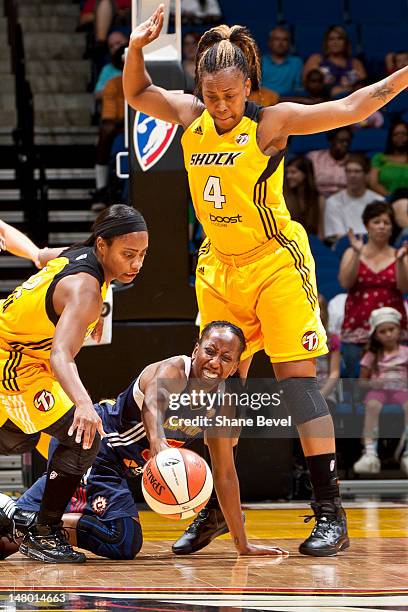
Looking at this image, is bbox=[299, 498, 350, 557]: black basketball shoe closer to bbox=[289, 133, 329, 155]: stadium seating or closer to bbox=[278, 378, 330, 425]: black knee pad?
bbox=[278, 378, 330, 425]: black knee pad

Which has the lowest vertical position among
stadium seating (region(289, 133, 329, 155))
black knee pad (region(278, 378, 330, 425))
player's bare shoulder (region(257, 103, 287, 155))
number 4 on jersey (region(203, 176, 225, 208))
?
black knee pad (region(278, 378, 330, 425))

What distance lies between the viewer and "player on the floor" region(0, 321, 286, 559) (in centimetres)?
507

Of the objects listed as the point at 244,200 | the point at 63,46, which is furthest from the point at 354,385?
the point at 63,46

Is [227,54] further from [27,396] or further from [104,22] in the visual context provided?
[104,22]

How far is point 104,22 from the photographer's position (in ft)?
36.2

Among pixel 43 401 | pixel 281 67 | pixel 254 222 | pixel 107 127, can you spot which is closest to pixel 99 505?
pixel 43 401

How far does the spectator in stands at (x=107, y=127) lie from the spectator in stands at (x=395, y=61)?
8.47 feet

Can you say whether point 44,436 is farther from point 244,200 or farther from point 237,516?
point 244,200

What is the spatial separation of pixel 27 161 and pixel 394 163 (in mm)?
2955

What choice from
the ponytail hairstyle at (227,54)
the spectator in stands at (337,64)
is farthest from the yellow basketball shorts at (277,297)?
the spectator in stands at (337,64)

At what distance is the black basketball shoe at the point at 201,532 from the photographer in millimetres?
5379

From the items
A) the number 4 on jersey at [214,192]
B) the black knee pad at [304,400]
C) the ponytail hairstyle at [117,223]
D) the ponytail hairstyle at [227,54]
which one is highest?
the ponytail hairstyle at [227,54]

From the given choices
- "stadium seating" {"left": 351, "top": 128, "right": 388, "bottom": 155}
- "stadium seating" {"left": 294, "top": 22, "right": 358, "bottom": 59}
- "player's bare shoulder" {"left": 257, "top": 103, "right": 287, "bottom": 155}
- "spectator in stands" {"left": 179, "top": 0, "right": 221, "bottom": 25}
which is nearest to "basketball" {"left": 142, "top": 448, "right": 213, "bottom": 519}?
"player's bare shoulder" {"left": 257, "top": 103, "right": 287, "bottom": 155}

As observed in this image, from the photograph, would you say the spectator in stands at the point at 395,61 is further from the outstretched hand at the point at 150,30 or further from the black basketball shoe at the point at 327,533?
the black basketball shoe at the point at 327,533
